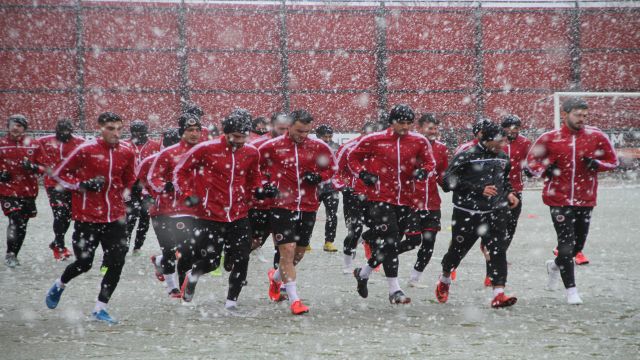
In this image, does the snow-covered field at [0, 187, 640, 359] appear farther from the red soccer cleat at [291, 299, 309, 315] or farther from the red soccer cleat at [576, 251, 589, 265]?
the red soccer cleat at [576, 251, 589, 265]

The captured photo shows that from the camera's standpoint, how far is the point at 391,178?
7465 millimetres

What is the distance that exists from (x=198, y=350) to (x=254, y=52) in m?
30.2

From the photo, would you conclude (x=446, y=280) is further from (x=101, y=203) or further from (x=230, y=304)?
(x=101, y=203)

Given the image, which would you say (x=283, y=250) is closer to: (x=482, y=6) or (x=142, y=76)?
(x=142, y=76)

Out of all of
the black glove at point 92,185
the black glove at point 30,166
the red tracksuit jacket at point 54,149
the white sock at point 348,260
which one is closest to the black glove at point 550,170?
the white sock at point 348,260

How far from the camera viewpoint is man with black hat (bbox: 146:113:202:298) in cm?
769

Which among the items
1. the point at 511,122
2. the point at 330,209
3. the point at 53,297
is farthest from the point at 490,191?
the point at 330,209

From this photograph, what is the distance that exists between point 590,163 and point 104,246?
4868 millimetres

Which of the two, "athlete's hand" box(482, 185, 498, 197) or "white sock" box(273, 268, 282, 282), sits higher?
"athlete's hand" box(482, 185, 498, 197)

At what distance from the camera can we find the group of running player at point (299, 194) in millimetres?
6707

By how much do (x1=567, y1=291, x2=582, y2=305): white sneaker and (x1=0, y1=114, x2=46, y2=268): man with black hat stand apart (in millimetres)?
6938

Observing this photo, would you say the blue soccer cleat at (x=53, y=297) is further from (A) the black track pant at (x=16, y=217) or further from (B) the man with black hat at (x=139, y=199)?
(A) the black track pant at (x=16, y=217)

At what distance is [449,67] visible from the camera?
117 ft

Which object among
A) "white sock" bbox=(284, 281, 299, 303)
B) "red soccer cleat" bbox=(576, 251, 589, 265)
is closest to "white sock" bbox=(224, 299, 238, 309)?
"white sock" bbox=(284, 281, 299, 303)
